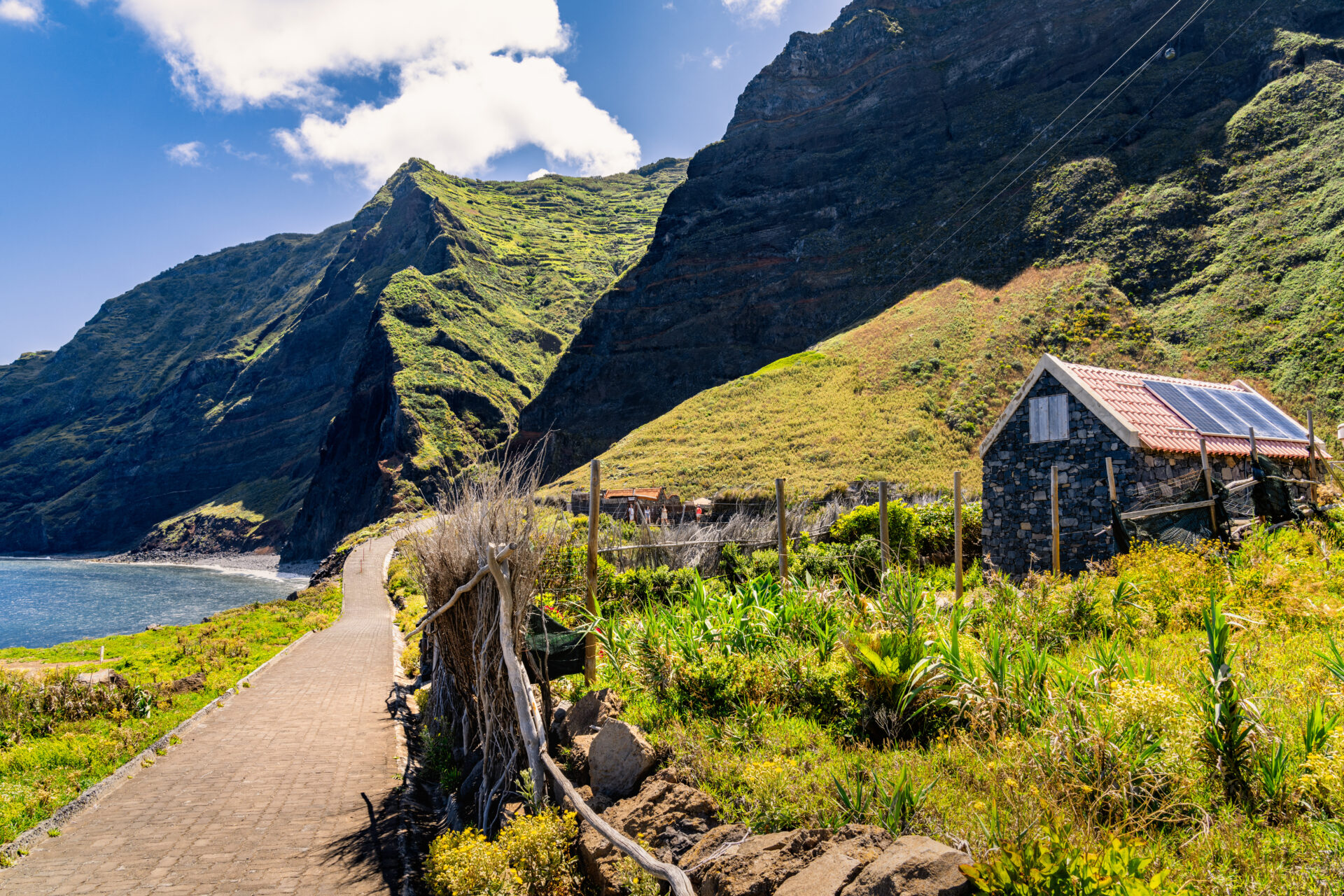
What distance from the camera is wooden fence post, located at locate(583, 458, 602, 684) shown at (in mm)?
6789

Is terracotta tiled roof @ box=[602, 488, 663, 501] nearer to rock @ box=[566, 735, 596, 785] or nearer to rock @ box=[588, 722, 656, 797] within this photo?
rock @ box=[566, 735, 596, 785]

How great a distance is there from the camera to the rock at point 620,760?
4.84 metres

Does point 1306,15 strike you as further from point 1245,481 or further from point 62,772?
point 62,772

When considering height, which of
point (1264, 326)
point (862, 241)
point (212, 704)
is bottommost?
point (212, 704)

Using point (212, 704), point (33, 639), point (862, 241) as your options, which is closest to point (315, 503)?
point (33, 639)

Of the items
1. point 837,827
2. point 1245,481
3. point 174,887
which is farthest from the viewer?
point 1245,481

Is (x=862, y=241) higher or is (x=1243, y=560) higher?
(x=862, y=241)

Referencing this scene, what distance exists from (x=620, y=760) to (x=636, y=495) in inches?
1178

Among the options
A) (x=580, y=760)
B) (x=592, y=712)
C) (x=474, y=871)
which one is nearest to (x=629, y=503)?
(x=592, y=712)

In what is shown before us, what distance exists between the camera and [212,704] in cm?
1157

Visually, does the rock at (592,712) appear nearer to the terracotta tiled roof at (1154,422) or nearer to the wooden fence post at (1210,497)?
the wooden fence post at (1210,497)

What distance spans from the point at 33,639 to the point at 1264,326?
63.8m

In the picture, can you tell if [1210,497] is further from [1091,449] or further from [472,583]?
[472,583]

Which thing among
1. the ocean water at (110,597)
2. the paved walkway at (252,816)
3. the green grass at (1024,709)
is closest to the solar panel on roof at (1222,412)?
the green grass at (1024,709)
